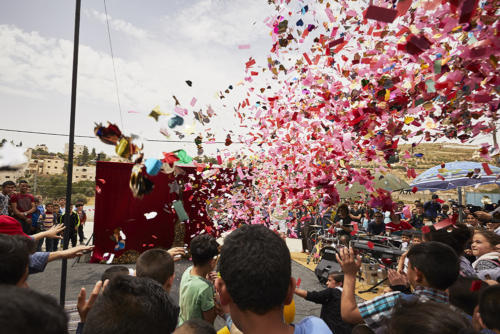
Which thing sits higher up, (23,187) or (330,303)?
(23,187)

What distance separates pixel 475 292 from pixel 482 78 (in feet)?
4.92

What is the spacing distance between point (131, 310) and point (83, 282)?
21.4 ft

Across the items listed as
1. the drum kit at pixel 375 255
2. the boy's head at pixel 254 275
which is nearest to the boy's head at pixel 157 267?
the boy's head at pixel 254 275

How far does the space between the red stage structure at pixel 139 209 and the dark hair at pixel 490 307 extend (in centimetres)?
674

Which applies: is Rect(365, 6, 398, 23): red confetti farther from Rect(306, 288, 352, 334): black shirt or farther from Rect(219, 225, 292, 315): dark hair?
Rect(306, 288, 352, 334): black shirt

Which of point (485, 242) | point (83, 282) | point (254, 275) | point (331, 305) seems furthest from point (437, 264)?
point (83, 282)

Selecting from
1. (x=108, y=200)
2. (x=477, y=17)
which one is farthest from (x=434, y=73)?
(x=108, y=200)

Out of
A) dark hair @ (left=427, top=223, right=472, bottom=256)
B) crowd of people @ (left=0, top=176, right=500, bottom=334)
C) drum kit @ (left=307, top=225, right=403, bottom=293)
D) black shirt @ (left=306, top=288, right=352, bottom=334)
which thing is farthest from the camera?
drum kit @ (left=307, top=225, right=403, bottom=293)

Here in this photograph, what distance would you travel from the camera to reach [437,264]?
6.15 feet

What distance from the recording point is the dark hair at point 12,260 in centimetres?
148

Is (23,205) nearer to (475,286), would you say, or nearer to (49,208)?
(49,208)

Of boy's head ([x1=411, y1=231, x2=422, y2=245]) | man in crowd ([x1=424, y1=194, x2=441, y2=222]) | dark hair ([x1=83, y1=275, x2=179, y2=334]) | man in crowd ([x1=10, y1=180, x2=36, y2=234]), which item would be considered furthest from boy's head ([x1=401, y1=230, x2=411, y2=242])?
man in crowd ([x1=10, y1=180, x2=36, y2=234])

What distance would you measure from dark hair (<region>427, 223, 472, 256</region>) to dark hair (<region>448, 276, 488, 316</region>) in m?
0.89

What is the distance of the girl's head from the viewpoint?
3115 millimetres
